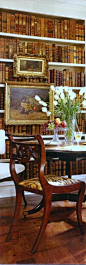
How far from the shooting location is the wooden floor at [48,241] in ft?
6.39

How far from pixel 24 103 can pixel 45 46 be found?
0.86 m

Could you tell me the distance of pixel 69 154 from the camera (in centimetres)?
233

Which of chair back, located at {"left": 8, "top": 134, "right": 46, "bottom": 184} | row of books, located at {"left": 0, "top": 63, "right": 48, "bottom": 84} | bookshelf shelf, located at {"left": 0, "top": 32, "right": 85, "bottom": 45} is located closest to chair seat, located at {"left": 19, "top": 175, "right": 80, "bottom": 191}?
chair back, located at {"left": 8, "top": 134, "right": 46, "bottom": 184}

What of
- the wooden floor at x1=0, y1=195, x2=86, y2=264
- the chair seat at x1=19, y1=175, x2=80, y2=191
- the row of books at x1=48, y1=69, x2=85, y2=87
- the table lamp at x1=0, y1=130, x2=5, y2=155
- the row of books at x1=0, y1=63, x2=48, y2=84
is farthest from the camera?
the row of books at x1=48, y1=69, x2=85, y2=87

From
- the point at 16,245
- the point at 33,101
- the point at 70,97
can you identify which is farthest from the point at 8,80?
the point at 16,245

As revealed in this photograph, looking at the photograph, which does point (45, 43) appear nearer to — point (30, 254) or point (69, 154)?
point (69, 154)

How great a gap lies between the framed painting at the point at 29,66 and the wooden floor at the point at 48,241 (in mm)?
1851

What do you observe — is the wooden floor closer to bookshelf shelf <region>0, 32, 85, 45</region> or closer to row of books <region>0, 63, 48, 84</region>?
row of books <region>0, 63, 48, 84</region>

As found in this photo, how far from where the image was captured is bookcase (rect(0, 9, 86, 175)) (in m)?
3.77

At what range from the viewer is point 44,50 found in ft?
12.9

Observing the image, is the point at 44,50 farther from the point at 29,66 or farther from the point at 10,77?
the point at 10,77

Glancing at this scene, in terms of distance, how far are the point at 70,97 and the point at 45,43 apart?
1.38 m

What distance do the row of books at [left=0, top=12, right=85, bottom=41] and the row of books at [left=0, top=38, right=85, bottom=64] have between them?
15cm

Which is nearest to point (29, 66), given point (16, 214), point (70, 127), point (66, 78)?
point (66, 78)
